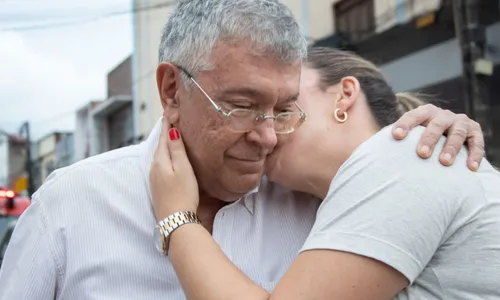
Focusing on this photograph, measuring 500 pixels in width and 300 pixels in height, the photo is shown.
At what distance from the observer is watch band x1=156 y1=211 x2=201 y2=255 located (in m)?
1.71

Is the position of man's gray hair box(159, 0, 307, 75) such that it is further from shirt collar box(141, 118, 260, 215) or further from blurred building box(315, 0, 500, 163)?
blurred building box(315, 0, 500, 163)

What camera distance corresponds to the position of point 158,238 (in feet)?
5.82

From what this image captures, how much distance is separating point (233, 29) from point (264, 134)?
11.2 inches

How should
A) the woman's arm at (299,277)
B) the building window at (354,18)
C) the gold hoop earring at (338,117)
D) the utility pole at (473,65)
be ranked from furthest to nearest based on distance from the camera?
the building window at (354,18), the utility pole at (473,65), the gold hoop earring at (338,117), the woman's arm at (299,277)

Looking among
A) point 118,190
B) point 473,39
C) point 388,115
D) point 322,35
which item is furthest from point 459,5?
point 118,190

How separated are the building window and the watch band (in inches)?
410

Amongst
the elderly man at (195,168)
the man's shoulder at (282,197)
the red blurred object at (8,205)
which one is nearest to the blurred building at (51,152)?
the red blurred object at (8,205)

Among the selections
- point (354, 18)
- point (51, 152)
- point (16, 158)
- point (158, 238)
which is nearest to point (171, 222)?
point (158, 238)

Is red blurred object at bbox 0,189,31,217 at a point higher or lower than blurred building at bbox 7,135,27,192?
higher

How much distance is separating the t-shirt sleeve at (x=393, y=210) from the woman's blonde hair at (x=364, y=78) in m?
0.48

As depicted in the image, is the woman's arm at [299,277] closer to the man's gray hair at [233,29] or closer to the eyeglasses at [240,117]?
the eyeglasses at [240,117]

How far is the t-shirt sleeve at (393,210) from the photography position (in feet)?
4.88

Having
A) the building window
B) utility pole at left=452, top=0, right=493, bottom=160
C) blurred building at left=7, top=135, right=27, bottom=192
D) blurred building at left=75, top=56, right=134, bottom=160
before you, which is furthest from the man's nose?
blurred building at left=7, top=135, right=27, bottom=192

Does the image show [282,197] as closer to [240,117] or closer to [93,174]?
[240,117]
